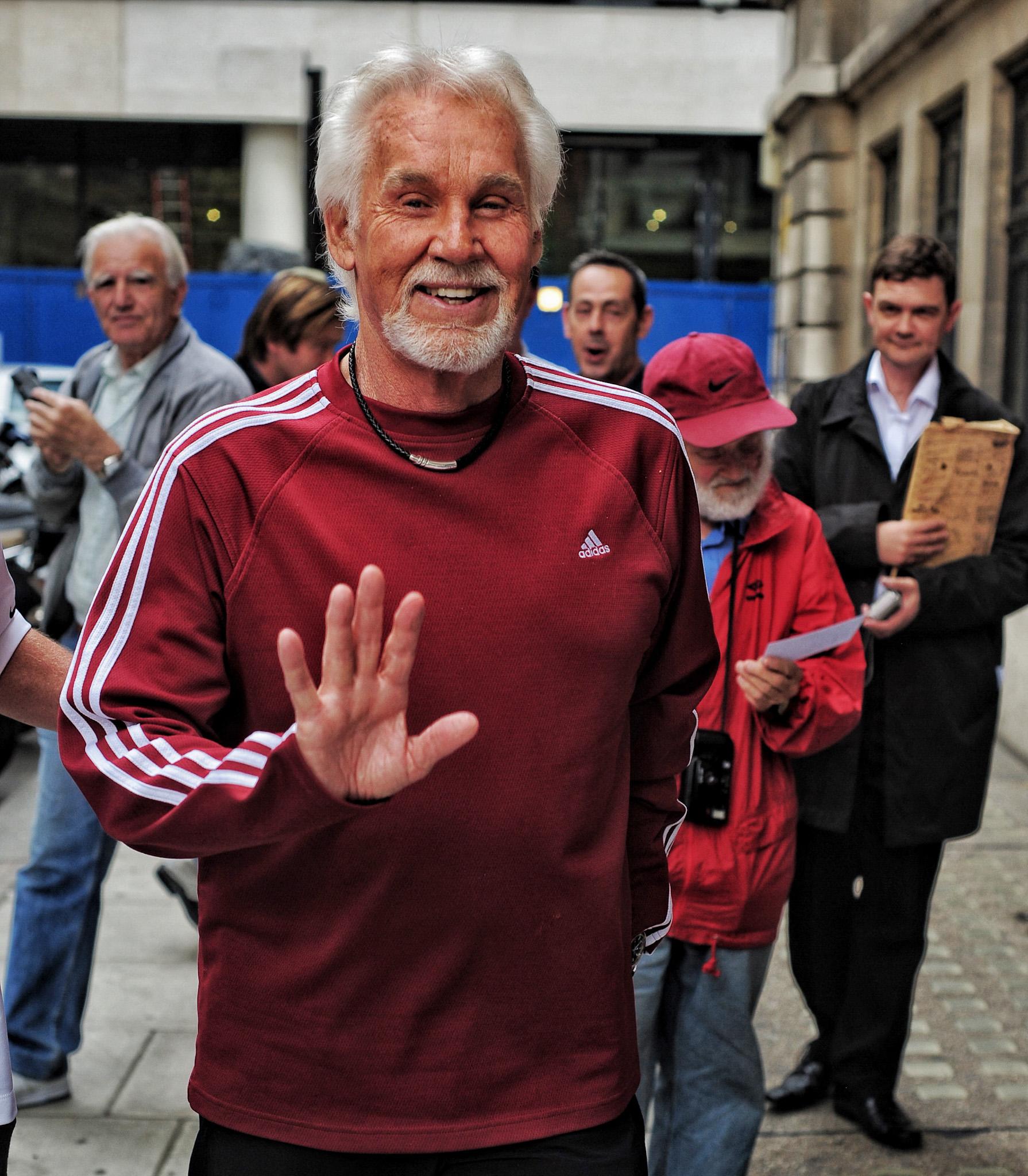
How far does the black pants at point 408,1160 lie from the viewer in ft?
6.56

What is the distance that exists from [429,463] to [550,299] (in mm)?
14503

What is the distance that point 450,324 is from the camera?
2057mm

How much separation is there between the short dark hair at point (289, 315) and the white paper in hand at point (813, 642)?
249cm

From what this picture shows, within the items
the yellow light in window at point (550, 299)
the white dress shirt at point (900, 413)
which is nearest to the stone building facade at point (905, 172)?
the yellow light in window at point (550, 299)

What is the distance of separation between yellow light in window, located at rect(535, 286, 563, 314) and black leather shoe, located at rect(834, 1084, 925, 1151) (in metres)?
11.5

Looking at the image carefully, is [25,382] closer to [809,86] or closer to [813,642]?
[813,642]

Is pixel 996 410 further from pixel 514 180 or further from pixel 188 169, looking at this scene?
pixel 188 169

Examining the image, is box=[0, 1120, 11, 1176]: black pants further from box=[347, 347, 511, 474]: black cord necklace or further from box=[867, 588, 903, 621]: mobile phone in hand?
box=[867, 588, 903, 621]: mobile phone in hand

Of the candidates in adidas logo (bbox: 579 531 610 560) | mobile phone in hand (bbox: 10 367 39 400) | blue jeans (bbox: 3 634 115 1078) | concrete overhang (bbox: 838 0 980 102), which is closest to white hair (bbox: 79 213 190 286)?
mobile phone in hand (bbox: 10 367 39 400)

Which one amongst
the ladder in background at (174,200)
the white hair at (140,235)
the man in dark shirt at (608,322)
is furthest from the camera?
the ladder in background at (174,200)

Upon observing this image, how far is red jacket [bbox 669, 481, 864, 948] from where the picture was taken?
3049 mm

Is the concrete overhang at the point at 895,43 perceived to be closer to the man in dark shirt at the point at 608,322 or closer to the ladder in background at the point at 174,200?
the man in dark shirt at the point at 608,322

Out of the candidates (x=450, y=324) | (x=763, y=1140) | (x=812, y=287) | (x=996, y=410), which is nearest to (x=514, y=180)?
(x=450, y=324)

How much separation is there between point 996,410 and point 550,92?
64.8ft
